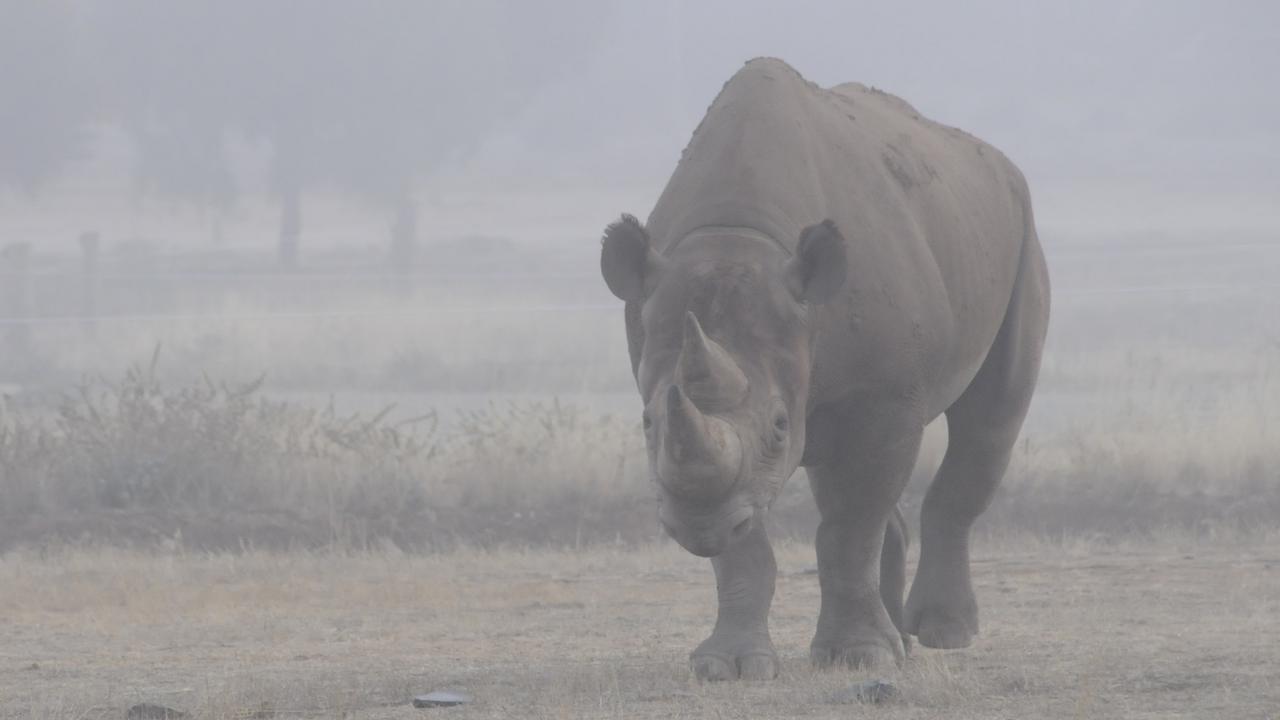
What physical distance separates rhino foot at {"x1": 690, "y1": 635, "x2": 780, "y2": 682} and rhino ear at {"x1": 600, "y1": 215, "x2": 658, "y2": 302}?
1246 millimetres

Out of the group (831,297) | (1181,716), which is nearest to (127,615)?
(831,297)

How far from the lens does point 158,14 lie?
54562 millimetres

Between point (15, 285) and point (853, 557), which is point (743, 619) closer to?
point (853, 557)

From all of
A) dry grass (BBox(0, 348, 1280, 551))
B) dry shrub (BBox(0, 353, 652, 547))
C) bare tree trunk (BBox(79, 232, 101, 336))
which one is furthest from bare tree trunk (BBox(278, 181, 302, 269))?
dry shrub (BBox(0, 353, 652, 547))

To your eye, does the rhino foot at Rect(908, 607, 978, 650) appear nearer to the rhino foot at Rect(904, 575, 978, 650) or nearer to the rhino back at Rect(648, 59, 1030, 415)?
the rhino foot at Rect(904, 575, 978, 650)

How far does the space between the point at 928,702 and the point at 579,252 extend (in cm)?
4088

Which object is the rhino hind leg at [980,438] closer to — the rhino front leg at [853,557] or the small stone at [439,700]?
the rhino front leg at [853,557]

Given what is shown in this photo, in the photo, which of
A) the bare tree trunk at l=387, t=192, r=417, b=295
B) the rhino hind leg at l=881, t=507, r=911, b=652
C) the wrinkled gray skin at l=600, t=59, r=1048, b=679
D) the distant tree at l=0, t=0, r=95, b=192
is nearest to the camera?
the wrinkled gray skin at l=600, t=59, r=1048, b=679

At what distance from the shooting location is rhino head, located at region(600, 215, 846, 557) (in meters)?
6.23

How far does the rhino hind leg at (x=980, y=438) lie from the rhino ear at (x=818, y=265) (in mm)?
2461

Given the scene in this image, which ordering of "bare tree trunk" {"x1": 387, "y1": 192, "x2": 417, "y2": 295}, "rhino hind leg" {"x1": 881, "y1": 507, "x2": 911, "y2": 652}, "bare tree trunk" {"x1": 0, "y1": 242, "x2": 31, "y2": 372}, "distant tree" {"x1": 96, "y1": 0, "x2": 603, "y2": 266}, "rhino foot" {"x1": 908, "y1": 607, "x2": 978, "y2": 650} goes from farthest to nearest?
"distant tree" {"x1": 96, "y1": 0, "x2": 603, "y2": 266} < "bare tree trunk" {"x1": 387, "y1": 192, "x2": 417, "y2": 295} < "bare tree trunk" {"x1": 0, "y1": 242, "x2": 31, "y2": 372} < "rhino hind leg" {"x1": 881, "y1": 507, "x2": 911, "y2": 652} < "rhino foot" {"x1": 908, "y1": 607, "x2": 978, "y2": 650}

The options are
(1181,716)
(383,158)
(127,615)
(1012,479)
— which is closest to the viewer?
(1181,716)

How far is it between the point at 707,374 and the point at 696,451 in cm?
29

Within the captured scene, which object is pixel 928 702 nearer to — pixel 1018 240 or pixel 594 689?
pixel 594 689
